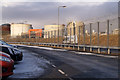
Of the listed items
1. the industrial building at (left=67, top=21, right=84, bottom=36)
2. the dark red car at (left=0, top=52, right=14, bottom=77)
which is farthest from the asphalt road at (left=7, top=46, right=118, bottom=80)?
the industrial building at (left=67, top=21, right=84, bottom=36)

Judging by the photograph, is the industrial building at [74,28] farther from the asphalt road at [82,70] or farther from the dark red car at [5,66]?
the dark red car at [5,66]

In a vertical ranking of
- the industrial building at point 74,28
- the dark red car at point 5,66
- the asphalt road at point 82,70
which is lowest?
the asphalt road at point 82,70

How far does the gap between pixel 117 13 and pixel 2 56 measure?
15542 millimetres

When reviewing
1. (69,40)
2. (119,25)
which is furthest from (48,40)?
(119,25)

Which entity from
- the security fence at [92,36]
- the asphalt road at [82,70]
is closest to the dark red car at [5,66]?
the asphalt road at [82,70]

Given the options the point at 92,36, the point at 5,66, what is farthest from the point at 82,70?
the point at 92,36

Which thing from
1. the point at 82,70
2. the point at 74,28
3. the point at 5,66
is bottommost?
the point at 82,70

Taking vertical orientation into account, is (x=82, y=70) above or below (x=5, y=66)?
below

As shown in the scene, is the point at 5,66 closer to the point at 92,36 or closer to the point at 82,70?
the point at 82,70

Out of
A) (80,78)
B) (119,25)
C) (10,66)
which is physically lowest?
(80,78)

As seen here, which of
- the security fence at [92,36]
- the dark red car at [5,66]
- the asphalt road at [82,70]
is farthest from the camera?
the security fence at [92,36]

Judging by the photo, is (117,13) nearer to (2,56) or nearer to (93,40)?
(93,40)

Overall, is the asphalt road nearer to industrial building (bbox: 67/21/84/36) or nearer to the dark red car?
the dark red car

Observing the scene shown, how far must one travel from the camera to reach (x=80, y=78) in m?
7.26
